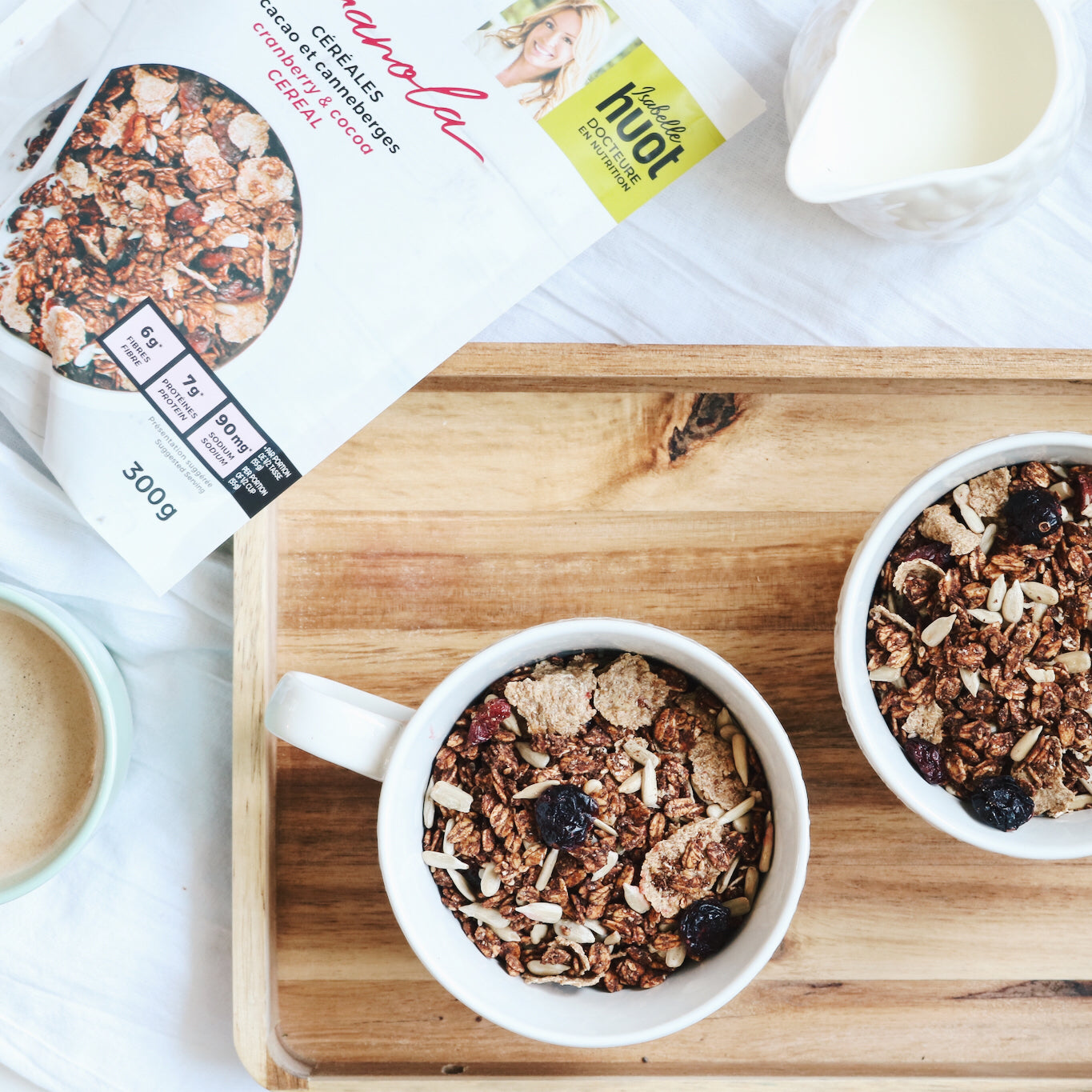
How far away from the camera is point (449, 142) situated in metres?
0.76

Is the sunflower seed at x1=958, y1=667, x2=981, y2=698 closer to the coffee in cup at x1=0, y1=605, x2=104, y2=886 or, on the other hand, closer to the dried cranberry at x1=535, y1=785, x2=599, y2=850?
the dried cranberry at x1=535, y1=785, x2=599, y2=850

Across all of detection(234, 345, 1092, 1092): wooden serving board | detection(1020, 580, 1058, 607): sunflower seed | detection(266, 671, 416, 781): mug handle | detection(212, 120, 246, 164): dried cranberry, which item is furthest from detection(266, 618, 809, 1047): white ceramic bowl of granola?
detection(212, 120, 246, 164): dried cranberry

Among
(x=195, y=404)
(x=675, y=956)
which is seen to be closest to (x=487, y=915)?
(x=675, y=956)

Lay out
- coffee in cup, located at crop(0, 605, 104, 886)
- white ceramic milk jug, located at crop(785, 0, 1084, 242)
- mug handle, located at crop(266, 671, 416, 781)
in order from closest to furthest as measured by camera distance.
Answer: mug handle, located at crop(266, 671, 416, 781), white ceramic milk jug, located at crop(785, 0, 1084, 242), coffee in cup, located at crop(0, 605, 104, 886)

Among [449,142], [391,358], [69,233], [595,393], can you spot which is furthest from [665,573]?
[69,233]

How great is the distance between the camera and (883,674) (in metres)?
0.64

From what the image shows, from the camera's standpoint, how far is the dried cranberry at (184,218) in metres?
0.75

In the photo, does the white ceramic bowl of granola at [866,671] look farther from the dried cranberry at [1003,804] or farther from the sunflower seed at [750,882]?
the sunflower seed at [750,882]

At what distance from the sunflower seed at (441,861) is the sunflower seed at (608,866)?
0.09 meters

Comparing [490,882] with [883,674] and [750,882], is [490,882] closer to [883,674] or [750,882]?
[750,882]

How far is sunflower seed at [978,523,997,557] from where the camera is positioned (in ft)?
2.13

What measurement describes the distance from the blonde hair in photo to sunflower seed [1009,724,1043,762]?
23.1 inches

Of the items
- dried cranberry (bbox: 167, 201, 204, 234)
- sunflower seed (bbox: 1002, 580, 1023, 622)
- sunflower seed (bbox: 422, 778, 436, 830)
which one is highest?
dried cranberry (bbox: 167, 201, 204, 234)

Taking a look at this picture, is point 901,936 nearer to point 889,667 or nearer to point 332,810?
point 889,667
